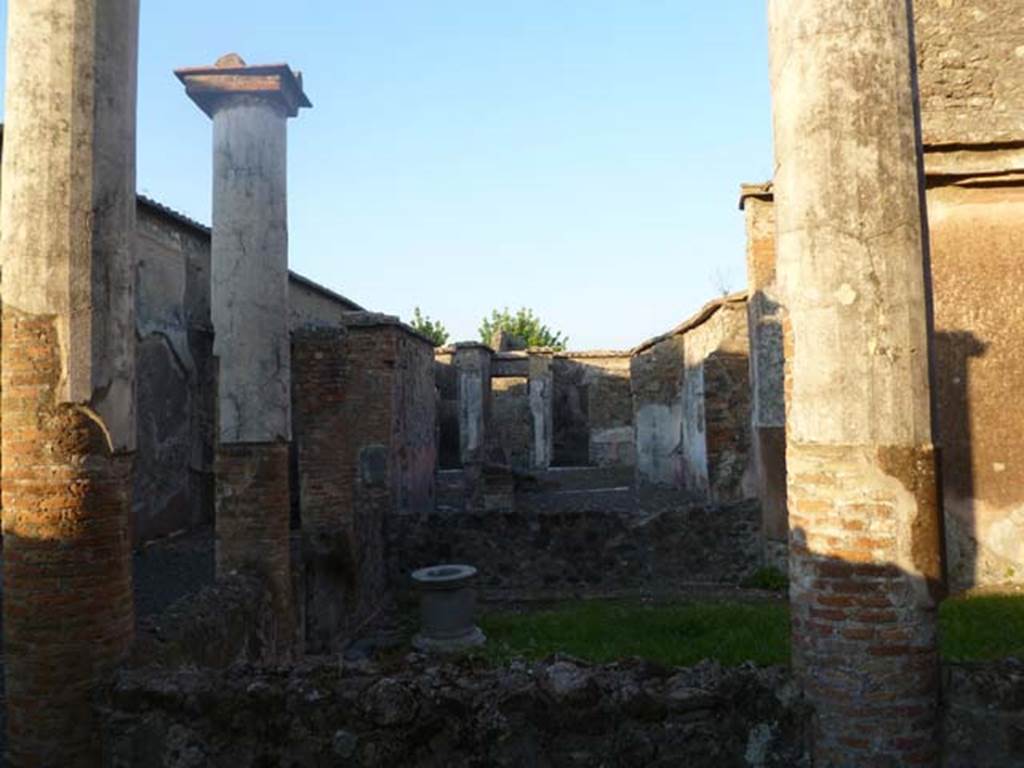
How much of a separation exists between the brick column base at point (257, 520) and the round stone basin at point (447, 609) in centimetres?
130

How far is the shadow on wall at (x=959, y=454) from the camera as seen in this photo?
6.34m

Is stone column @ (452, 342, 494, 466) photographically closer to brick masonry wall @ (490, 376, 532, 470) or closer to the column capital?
brick masonry wall @ (490, 376, 532, 470)

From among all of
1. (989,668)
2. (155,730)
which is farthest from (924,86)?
(155,730)

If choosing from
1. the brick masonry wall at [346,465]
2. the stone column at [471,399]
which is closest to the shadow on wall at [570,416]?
the stone column at [471,399]

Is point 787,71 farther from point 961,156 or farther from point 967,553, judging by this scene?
point 967,553

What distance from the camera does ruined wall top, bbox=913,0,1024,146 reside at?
20.9 ft

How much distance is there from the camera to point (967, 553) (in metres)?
6.35

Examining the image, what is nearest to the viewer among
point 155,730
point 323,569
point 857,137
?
point 857,137

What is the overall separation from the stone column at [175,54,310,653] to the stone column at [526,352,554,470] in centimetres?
1420

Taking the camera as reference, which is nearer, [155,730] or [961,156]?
[155,730]

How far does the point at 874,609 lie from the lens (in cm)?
293

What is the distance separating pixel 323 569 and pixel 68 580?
3.69 meters

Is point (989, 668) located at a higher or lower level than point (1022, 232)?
lower

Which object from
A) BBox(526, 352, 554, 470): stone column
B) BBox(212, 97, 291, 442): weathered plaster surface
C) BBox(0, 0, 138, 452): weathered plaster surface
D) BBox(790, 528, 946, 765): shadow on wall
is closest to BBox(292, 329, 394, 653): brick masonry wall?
BBox(212, 97, 291, 442): weathered plaster surface
